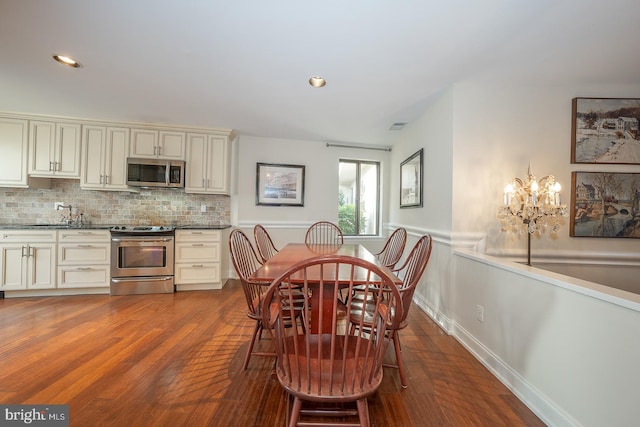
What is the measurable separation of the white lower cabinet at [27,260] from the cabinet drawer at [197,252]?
1.37m

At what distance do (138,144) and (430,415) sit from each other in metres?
4.16

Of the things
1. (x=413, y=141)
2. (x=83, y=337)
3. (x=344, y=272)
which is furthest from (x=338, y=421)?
(x=413, y=141)

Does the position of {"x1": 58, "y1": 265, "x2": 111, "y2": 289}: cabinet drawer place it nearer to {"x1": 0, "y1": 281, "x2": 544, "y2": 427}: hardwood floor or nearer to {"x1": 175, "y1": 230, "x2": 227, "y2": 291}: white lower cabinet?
{"x1": 0, "y1": 281, "x2": 544, "y2": 427}: hardwood floor

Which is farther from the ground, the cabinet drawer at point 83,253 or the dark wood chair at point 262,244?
the dark wood chair at point 262,244

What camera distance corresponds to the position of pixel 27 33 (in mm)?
1737

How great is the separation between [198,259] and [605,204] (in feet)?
14.5

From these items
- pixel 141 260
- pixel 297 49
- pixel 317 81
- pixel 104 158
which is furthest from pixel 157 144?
pixel 297 49

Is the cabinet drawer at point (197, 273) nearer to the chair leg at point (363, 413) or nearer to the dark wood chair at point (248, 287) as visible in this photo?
the dark wood chair at point (248, 287)

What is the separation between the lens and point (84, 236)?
10.2 feet

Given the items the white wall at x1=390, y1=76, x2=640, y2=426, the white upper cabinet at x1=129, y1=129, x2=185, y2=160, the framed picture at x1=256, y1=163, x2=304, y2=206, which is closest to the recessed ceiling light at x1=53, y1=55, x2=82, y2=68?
the white upper cabinet at x1=129, y1=129, x2=185, y2=160

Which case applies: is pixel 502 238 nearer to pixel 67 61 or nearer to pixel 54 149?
pixel 67 61

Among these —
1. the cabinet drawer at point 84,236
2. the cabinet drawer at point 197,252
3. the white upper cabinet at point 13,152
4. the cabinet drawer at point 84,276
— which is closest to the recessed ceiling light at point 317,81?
the cabinet drawer at point 197,252

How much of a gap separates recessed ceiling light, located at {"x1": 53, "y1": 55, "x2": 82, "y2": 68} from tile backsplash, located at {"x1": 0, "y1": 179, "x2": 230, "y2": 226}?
6.06 ft

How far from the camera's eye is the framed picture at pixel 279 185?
4051 mm
